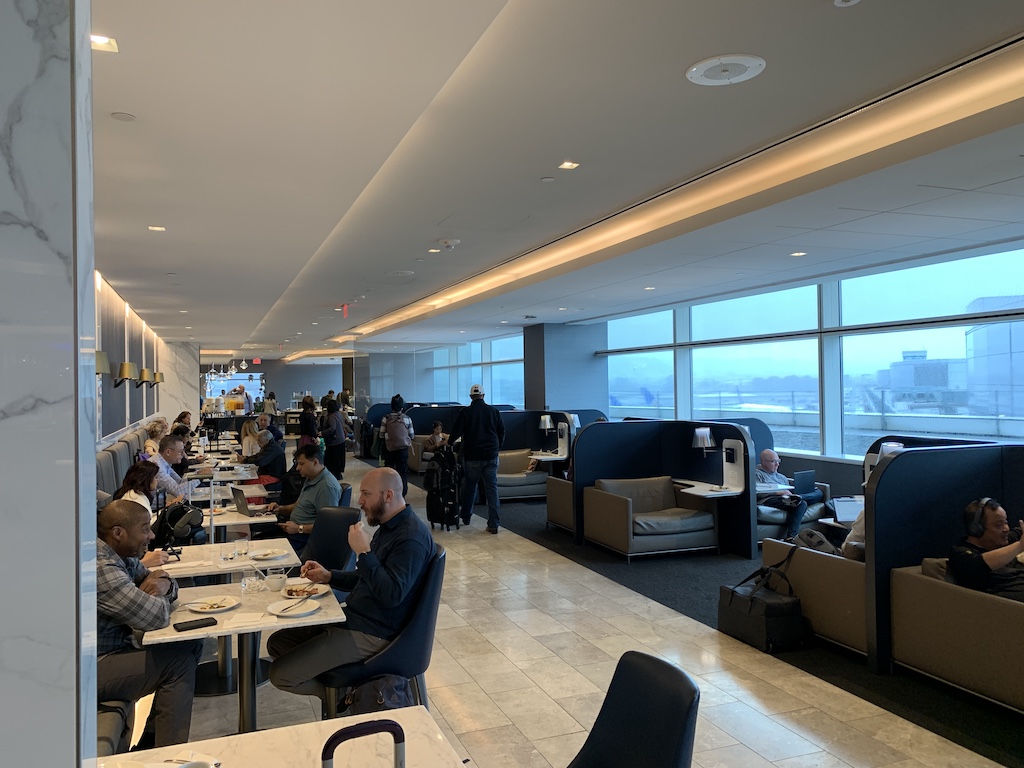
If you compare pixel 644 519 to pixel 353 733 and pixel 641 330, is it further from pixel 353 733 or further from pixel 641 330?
pixel 641 330

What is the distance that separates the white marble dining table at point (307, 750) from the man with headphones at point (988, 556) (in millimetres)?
3181

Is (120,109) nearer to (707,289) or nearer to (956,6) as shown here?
(956,6)

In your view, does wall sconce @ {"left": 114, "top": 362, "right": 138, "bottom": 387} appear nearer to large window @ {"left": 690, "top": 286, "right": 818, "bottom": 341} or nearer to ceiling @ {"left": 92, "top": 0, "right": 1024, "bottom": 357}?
ceiling @ {"left": 92, "top": 0, "right": 1024, "bottom": 357}

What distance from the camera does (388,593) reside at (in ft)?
10.6

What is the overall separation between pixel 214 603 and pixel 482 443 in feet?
18.0

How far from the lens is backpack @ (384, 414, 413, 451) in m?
10.6

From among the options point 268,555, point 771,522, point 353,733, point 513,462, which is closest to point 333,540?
point 268,555

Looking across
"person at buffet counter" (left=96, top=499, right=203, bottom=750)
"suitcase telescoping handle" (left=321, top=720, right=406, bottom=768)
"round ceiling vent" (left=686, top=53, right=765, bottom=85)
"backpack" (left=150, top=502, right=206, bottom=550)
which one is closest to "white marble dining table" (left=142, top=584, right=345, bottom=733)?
"person at buffet counter" (left=96, top=499, right=203, bottom=750)

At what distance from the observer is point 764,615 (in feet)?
15.5

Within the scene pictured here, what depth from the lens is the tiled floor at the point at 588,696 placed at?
3430 millimetres

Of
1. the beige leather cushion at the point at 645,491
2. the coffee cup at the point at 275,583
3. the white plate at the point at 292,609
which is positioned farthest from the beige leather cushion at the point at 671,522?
the white plate at the point at 292,609

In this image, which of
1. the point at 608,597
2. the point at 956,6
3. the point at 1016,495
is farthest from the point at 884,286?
the point at 956,6

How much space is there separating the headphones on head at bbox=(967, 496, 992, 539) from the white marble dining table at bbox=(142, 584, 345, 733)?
3.41m

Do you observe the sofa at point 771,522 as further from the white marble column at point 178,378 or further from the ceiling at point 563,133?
the white marble column at point 178,378
